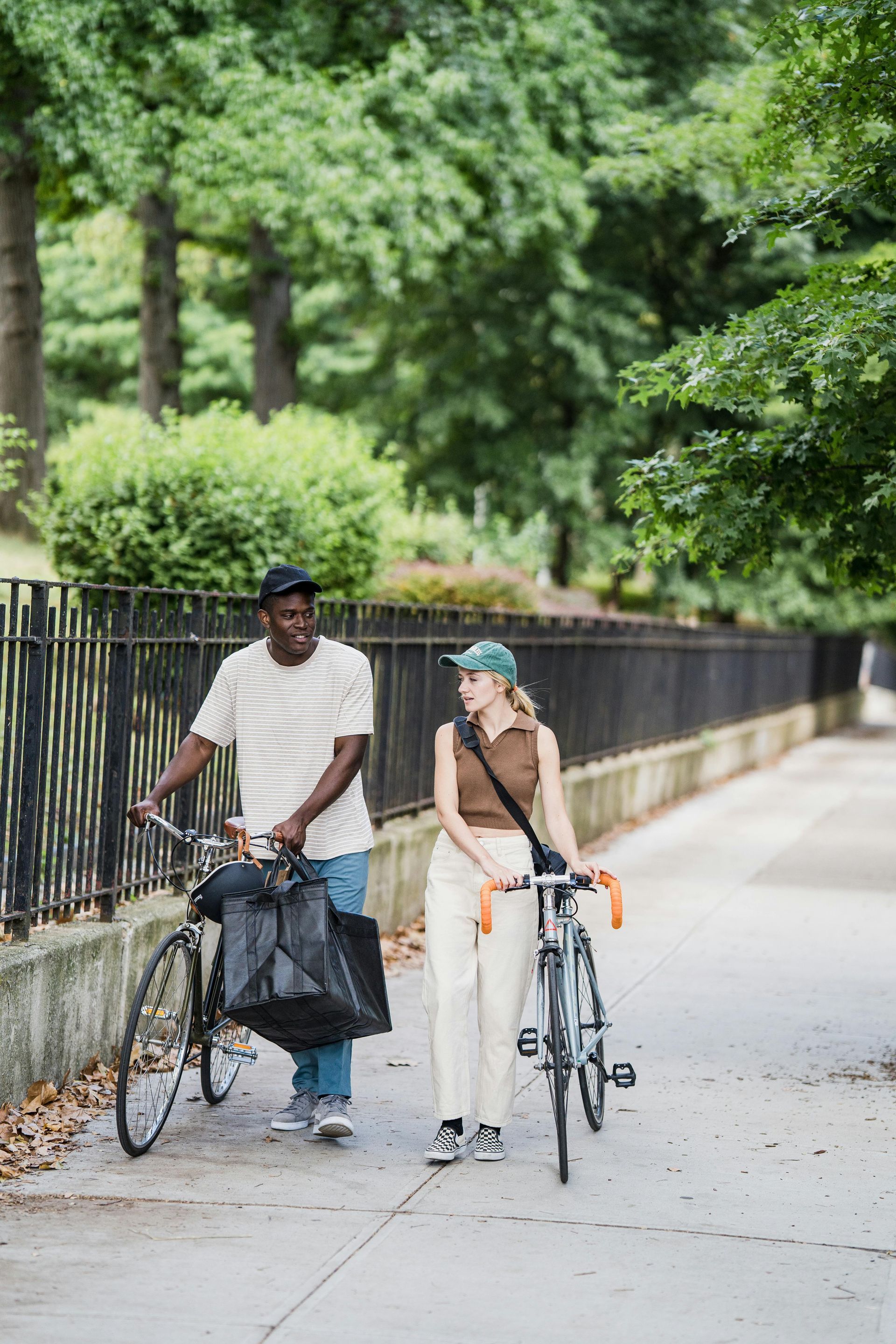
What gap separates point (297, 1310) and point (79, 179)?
46.2 feet


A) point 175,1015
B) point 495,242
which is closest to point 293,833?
point 175,1015

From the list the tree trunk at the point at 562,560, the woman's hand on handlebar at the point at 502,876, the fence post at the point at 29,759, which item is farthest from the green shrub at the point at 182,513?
the tree trunk at the point at 562,560

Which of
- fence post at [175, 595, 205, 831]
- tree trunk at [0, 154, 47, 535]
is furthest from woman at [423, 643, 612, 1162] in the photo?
tree trunk at [0, 154, 47, 535]

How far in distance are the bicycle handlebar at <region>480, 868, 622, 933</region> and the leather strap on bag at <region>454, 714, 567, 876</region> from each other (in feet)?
0.17

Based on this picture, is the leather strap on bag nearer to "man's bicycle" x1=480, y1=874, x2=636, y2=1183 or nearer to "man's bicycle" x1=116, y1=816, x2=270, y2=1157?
"man's bicycle" x1=480, y1=874, x2=636, y2=1183

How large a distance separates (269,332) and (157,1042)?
17.9m

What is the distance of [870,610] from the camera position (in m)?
33.0

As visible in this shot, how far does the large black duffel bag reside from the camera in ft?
18.2

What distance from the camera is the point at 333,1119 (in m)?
5.88

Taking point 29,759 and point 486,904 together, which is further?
point 29,759

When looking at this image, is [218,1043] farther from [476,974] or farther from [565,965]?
[565,965]

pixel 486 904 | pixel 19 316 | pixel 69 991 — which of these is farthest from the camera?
pixel 19 316

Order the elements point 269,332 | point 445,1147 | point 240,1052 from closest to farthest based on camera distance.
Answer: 1. point 445,1147
2. point 240,1052
3. point 269,332

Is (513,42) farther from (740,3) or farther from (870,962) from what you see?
(870,962)
